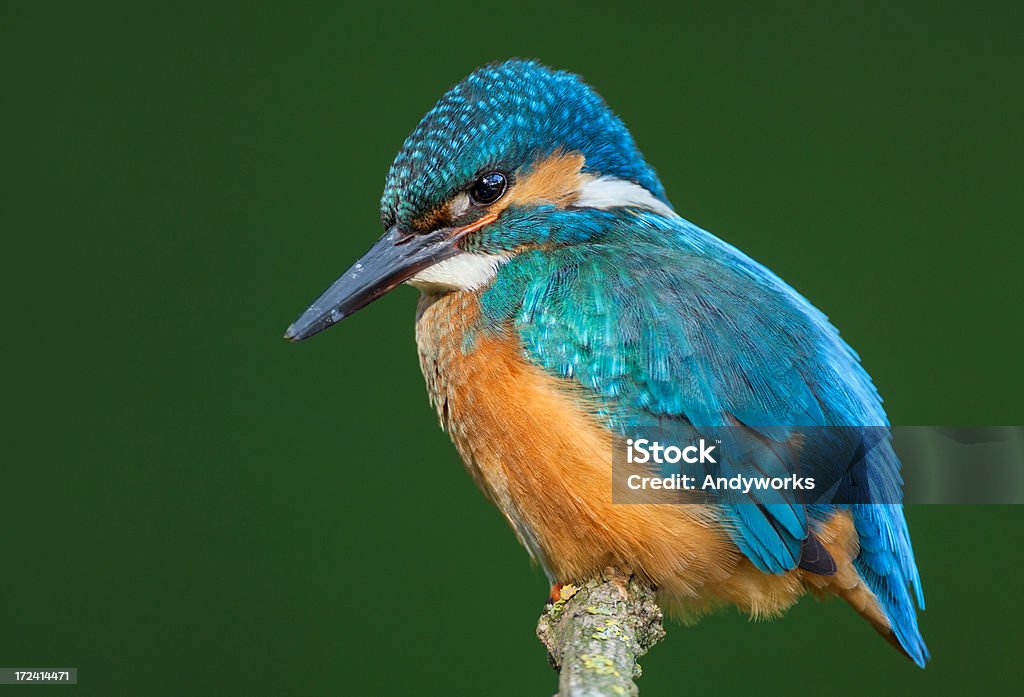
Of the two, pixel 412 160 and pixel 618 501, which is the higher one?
pixel 412 160

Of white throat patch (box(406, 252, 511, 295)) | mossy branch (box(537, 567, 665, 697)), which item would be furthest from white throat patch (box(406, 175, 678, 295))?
mossy branch (box(537, 567, 665, 697))

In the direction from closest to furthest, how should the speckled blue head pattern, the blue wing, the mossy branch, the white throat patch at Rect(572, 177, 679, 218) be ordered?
the mossy branch → the blue wing → the speckled blue head pattern → the white throat patch at Rect(572, 177, 679, 218)

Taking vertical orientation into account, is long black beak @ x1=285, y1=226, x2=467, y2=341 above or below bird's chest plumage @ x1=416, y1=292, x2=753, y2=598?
above

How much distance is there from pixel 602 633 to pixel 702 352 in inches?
17.1

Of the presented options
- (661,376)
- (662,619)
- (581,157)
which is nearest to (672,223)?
(581,157)

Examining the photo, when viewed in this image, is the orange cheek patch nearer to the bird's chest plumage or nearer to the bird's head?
the bird's head

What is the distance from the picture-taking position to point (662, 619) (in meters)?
1.70

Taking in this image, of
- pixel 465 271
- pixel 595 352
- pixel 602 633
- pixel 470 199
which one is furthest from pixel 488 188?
pixel 602 633

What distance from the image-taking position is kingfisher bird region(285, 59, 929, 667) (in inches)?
65.5

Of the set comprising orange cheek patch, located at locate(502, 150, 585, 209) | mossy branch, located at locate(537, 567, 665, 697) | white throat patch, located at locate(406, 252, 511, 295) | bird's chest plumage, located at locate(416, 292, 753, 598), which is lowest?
mossy branch, located at locate(537, 567, 665, 697)

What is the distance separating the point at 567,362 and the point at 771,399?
30 centimetres

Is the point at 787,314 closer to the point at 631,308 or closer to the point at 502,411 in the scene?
the point at 631,308

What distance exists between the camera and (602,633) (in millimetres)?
1512

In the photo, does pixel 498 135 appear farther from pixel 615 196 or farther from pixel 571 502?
pixel 571 502
